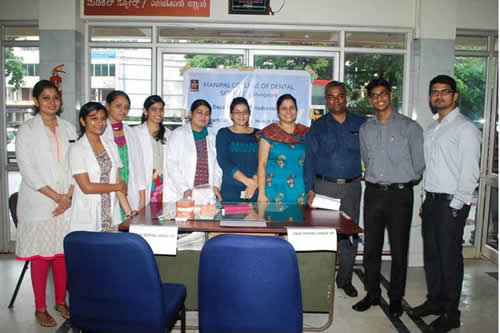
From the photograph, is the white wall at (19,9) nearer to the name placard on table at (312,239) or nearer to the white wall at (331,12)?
the white wall at (331,12)

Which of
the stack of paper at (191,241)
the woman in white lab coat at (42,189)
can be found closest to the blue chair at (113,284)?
the stack of paper at (191,241)

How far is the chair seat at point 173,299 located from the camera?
2.09 m

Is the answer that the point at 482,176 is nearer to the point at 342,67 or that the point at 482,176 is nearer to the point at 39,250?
the point at 342,67

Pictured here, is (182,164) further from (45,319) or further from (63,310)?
(45,319)

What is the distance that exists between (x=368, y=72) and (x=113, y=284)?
3.88 meters

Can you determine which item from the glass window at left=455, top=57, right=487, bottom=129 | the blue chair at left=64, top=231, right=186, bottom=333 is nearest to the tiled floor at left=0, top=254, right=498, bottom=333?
the blue chair at left=64, top=231, right=186, bottom=333

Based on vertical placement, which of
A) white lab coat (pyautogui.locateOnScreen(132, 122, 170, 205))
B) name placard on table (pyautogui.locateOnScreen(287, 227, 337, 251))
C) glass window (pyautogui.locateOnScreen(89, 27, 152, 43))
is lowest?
name placard on table (pyautogui.locateOnScreen(287, 227, 337, 251))

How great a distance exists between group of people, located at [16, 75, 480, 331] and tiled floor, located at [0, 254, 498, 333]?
0.11 meters

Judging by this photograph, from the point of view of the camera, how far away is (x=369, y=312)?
3303mm

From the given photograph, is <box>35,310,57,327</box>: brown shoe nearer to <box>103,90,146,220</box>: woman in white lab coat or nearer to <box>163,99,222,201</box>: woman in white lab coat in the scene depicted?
<box>103,90,146,220</box>: woman in white lab coat

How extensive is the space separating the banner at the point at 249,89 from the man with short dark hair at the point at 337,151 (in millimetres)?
1207

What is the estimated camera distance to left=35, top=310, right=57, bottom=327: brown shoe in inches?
118

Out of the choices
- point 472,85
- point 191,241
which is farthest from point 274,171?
point 472,85

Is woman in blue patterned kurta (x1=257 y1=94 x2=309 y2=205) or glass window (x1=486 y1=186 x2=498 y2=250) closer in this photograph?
woman in blue patterned kurta (x1=257 y1=94 x2=309 y2=205)
